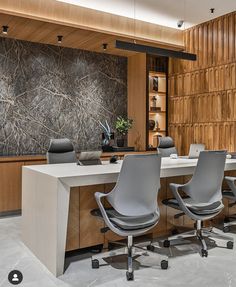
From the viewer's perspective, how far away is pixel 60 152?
14.2 feet

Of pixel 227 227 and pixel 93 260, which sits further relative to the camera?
pixel 227 227

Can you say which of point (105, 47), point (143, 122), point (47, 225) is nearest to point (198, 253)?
point (47, 225)

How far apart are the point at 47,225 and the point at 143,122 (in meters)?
3.77

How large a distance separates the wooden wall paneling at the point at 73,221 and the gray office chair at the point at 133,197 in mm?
402

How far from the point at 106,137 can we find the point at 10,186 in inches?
82.8

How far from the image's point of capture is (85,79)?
5.99m

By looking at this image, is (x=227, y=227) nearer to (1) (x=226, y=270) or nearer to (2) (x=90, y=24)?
(1) (x=226, y=270)

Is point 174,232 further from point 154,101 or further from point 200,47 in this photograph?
point 200,47

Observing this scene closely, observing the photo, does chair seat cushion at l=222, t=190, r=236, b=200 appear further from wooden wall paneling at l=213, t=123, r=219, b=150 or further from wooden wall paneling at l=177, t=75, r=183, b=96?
wooden wall paneling at l=177, t=75, r=183, b=96

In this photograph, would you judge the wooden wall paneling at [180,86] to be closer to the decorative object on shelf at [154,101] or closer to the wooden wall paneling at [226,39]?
the decorative object on shelf at [154,101]

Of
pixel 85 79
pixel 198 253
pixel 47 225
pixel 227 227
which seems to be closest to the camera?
pixel 47 225

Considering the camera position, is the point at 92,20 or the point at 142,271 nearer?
the point at 142,271

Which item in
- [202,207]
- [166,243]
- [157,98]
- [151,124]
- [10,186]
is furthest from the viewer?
[157,98]

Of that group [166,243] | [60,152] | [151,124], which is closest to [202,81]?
[151,124]
